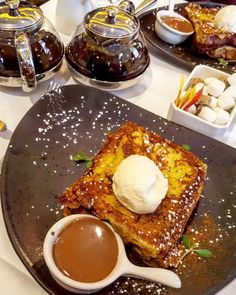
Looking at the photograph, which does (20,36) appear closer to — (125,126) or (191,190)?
(125,126)

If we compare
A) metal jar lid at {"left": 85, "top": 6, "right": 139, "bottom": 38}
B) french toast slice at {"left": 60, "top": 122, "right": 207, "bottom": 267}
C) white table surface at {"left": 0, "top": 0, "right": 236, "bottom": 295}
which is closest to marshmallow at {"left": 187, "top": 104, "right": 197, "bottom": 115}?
white table surface at {"left": 0, "top": 0, "right": 236, "bottom": 295}

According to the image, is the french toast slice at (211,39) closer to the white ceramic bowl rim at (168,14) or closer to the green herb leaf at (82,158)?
the white ceramic bowl rim at (168,14)

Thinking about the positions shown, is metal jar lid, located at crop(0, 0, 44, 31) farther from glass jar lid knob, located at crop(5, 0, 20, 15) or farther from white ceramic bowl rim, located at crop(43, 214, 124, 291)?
white ceramic bowl rim, located at crop(43, 214, 124, 291)

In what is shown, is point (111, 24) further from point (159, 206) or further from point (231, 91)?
point (159, 206)

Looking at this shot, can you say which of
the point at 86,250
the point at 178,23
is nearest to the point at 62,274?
the point at 86,250

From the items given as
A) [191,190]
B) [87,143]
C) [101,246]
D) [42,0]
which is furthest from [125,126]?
[42,0]

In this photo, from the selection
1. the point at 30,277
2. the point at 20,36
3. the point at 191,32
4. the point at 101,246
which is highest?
the point at 20,36

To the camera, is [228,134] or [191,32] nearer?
[228,134]
